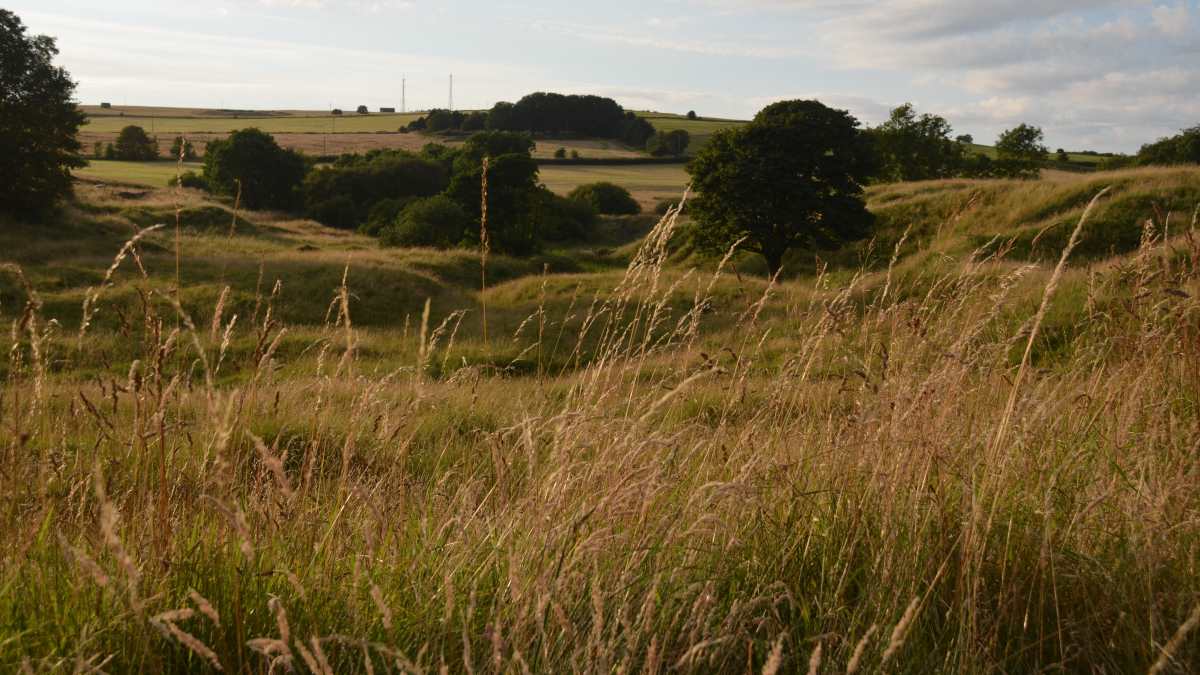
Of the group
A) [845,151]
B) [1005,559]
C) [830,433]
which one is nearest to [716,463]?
[830,433]

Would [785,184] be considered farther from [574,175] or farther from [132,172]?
[132,172]

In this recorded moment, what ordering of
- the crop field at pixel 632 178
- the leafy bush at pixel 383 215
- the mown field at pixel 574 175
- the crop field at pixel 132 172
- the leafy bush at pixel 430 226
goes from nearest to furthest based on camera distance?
the leafy bush at pixel 430 226, the leafy bush at pixel 383 215, the crop field at pixel 132 172, the mown field at pixel 574 175, the crop field at pixel 632 178

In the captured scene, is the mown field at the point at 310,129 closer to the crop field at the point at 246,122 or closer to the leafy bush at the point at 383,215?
the crop field at the point at 246,122

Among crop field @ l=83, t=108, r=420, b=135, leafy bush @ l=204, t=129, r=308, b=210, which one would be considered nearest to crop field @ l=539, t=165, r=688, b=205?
leafy bush @ l=204, t=129, r=308, b=210

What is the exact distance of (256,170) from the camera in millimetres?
63906

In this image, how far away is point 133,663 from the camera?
2090 mm

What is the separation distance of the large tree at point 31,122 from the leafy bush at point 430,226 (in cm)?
1712

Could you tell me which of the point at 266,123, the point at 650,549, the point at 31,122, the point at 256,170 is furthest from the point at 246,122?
the point at 650,549

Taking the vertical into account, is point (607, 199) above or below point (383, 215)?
above

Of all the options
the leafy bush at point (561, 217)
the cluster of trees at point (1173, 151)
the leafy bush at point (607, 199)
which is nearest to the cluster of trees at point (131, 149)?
the leafy bush at point (607, 199)

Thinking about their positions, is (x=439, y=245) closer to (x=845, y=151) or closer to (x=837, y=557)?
(x=845, y=151)

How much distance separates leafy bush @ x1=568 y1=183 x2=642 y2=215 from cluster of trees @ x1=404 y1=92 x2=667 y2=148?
41.3 metres

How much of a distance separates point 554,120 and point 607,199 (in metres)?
Answer: 48.4

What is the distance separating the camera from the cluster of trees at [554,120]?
110 m
